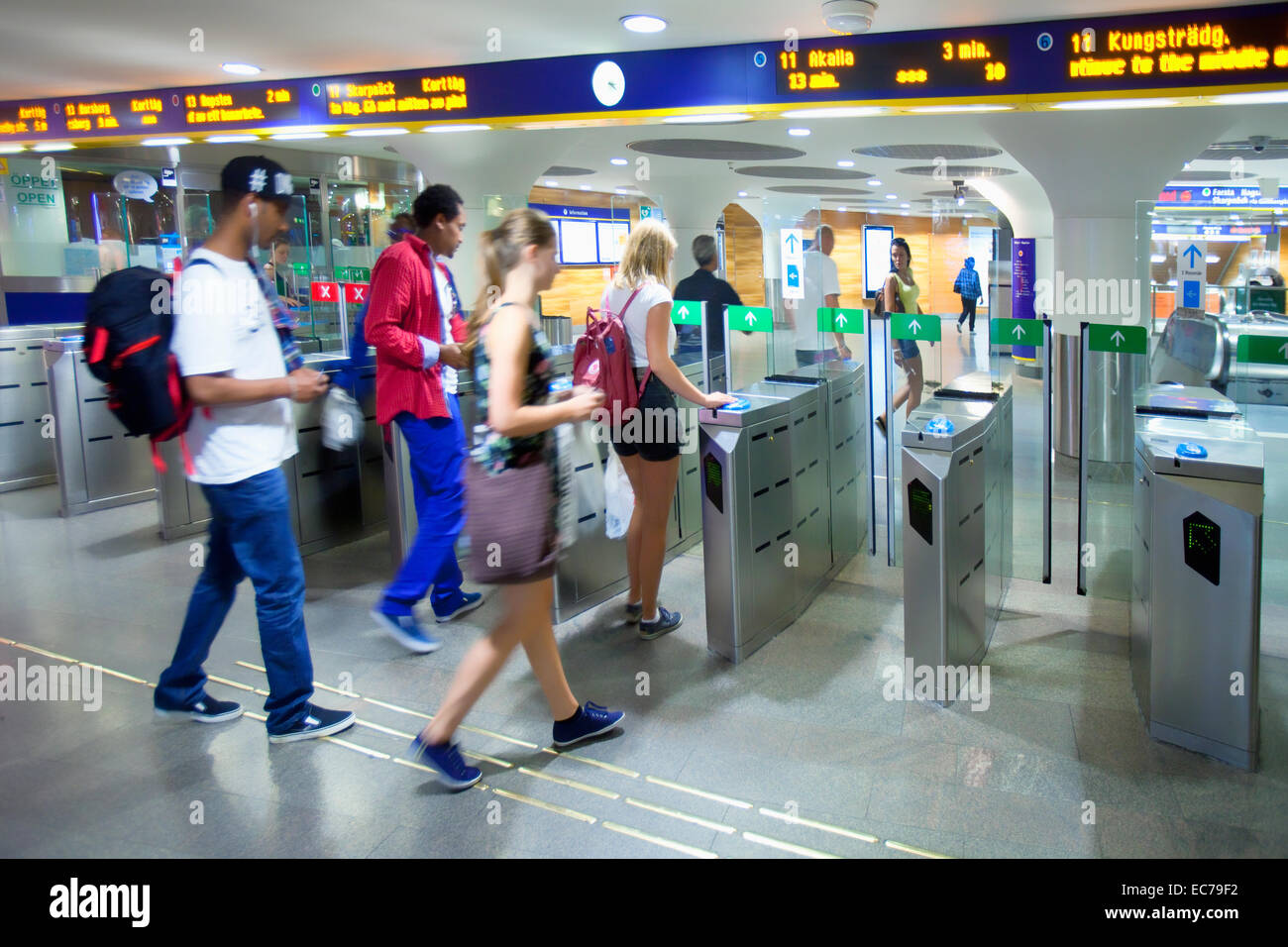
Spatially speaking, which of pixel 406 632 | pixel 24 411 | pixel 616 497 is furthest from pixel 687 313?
pixel 24 411

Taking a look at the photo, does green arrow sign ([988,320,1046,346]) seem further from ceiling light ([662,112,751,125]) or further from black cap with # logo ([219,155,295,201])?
black cap with # logo ([219,155,295,201])

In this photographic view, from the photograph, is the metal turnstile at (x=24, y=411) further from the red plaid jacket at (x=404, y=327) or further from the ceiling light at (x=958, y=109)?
the ceiling light at (x=958, y=109)

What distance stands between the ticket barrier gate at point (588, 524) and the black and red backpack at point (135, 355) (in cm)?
140

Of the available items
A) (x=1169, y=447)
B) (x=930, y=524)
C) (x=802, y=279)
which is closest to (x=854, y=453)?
(x=802, y=279)

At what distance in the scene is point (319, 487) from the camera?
5219mm

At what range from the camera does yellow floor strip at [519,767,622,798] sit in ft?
8.41

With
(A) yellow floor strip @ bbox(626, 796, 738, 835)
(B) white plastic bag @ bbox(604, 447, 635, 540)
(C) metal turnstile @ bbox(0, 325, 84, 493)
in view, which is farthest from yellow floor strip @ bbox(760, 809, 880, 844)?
(C) metal turnstile @ bbox(0, 325, 84, 493)

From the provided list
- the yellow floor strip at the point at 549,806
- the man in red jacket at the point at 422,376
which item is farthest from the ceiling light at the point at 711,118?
the yellow floor strip at the point at 549,806

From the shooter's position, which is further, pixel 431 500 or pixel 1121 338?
pixel 1121 338

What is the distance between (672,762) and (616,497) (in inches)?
37.8

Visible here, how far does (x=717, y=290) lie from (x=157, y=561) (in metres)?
3.17

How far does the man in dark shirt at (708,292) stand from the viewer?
4137 millimetres

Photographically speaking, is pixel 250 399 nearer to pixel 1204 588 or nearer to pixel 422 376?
pixel 422 376

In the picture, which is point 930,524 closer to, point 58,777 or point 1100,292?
point 58,777
